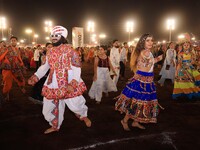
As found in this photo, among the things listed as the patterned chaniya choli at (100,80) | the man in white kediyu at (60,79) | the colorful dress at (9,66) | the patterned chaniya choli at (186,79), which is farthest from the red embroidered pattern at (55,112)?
the patterned chaniya choli at (186,79)

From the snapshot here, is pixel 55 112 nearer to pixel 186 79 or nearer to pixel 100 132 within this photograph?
pixel 100 132

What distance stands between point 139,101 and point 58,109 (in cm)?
165

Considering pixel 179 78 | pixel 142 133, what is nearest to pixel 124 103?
pixel 142 133

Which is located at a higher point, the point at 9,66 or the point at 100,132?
the point at 9,66

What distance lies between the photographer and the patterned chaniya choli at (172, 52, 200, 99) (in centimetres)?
751

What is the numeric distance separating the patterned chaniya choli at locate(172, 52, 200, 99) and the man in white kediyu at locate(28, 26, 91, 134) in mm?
4218

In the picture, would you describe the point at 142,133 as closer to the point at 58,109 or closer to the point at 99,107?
the point at 58,109

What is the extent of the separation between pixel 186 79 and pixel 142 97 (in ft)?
11.7

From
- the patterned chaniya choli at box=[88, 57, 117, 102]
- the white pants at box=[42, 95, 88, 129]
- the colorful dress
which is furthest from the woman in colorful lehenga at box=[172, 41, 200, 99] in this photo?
the colorful dress

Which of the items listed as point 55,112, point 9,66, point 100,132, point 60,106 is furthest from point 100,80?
point 9,66

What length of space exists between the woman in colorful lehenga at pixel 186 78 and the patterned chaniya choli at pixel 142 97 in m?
3.25

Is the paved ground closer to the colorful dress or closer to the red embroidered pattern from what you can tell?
the red embroidered pattern

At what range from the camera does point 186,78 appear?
24.7 ft

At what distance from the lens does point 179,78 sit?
7.61m
